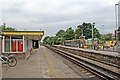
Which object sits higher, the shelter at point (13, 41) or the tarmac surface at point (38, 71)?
the shelter at point (13, 41)

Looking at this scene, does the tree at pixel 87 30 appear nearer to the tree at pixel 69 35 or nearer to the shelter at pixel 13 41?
the tree at pixel 69 35

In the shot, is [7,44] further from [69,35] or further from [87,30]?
[87,30]

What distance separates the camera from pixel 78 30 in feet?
425

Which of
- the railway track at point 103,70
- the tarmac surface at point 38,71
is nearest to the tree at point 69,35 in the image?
the railway track at point 103,70

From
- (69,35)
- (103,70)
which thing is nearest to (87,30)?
Result: (69,35)

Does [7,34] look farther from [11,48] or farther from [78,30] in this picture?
[78,30]

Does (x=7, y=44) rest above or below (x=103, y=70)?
above

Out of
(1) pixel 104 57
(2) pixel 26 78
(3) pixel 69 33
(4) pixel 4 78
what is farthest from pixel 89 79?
(3) pixel 69 33

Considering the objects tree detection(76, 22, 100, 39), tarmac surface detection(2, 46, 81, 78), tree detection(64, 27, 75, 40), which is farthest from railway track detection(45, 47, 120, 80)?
tree detection(76, 22, 100, 39)

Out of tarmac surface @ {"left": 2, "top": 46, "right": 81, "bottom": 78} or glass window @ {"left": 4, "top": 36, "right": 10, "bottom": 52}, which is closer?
tarmac surface @ {"left": 2, "top": 46, "right": 81, "bottom": 78}

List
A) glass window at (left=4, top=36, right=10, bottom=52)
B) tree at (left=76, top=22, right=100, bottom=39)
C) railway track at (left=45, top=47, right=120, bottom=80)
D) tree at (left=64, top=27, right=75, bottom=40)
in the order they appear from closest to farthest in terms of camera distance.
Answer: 1. railway track at (left=45, top=47, right=120, bottom=80)
2. glass window at (left=4, top=36, right=10, bottom=52)
3. tree at (left=64, top=27, right=75, bottom=40)
4. tree at (left=76, top=22, right=100, bottom=39)

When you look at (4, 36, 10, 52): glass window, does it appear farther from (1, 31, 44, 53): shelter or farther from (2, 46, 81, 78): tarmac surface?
(2, 46, 81, 78): tarmac surface

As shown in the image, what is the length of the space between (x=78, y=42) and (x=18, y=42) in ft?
143

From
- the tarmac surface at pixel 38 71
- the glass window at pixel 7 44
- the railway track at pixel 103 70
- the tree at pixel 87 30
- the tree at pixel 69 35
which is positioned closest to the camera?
the railway track at pixel 103 70
